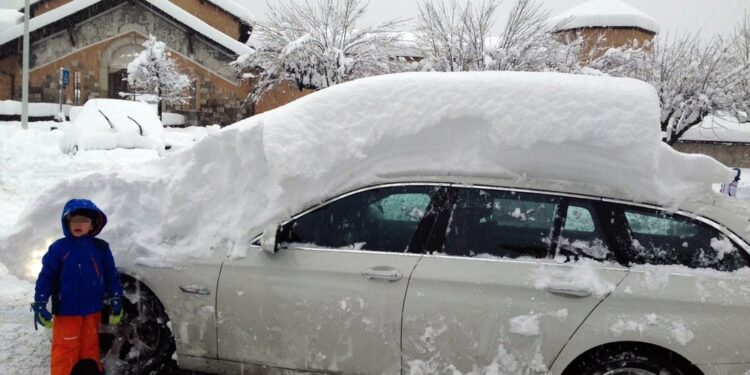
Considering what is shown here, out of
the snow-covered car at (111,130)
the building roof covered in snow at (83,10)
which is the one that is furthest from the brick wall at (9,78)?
the snow-covered car at (111,130)

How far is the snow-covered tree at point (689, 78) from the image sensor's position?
21.2 meters

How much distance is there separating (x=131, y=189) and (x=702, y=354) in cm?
335

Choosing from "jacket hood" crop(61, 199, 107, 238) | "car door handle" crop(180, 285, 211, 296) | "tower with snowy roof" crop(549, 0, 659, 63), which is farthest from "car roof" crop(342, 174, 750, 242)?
"tower with snowy roof" crop(549, 0, 659, 63)

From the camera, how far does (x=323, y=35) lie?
23.9m

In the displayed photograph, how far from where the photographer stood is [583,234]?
109 inches

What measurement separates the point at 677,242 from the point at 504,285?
2.89ft

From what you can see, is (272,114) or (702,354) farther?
(272,114)

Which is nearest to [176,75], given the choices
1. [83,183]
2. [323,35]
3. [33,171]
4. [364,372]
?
[323,35]

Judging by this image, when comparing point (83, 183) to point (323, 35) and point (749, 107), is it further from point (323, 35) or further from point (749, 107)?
point (749, 107)

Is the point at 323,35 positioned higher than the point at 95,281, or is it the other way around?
the point at 323,35

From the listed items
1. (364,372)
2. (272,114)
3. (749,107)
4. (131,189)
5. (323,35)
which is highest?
(323,35)

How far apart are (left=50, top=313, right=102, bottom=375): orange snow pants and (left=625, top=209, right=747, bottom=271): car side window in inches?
116

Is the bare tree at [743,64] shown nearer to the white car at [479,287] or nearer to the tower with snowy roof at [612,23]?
the tower with snowy roof at [612,23]

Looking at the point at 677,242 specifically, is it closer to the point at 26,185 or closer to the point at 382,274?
the point at 382,274
